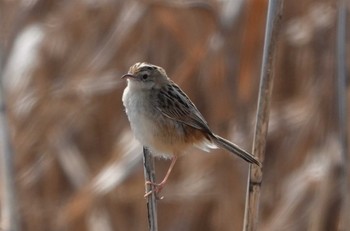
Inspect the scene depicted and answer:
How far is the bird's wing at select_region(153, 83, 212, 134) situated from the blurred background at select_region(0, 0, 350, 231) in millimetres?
871

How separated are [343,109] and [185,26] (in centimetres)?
99

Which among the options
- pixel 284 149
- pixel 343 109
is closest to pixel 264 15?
pixel 284 149

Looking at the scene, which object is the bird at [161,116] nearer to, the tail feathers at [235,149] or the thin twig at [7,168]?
the tail feathers at [235,149]

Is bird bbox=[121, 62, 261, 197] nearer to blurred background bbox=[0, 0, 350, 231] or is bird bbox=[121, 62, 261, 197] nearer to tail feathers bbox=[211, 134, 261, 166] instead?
tail feathers bbox=[211, 134, 261, 166]

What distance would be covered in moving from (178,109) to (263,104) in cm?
39

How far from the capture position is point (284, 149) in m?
3.29

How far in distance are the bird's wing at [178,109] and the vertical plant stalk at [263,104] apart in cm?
32

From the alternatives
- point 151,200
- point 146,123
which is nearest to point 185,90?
point 146,123

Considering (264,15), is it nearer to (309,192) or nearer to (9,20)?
(309,192)

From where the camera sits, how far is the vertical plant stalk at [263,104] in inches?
69.8

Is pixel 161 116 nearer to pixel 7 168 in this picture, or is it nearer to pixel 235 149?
pixel 235 149

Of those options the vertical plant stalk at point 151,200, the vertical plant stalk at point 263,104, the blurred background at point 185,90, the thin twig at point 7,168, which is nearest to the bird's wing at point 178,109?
the vertical plant stalk at point 151,200

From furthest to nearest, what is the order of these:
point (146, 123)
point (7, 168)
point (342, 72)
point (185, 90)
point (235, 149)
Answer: point (185, 90) < point (7, 168) < point (342, 72) < point (146, 123) < point (235, 149)

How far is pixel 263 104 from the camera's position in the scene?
5.90ft
